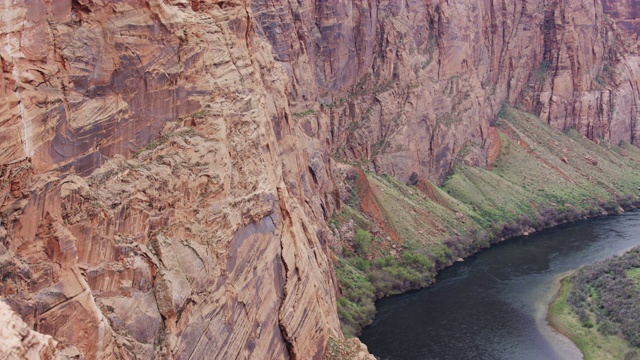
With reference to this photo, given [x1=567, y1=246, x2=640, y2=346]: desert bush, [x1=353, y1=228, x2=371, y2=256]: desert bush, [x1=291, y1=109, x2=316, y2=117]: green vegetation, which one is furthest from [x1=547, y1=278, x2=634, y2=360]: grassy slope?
[x1=291, y1=109, x2=316, y2=117]: green vegetation

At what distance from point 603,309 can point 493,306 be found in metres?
10.3

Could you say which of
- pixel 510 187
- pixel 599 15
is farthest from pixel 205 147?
pixel 599 15

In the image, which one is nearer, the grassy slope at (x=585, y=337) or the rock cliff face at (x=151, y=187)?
the rock cliff face at (x=151, y=187)

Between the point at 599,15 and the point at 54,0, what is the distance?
137681 mm

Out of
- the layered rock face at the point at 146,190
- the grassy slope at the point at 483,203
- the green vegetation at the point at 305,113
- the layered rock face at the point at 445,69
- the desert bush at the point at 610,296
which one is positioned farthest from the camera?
the layered rock face at the point at 445,69

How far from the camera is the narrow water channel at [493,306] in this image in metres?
65.2

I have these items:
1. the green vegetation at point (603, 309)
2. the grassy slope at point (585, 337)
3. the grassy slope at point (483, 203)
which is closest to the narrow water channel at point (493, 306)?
the grassy slope at point (585, 337)

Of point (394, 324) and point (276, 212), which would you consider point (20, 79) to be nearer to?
point (276, 212)

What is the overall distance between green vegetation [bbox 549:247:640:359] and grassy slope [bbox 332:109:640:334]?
48.2 ft

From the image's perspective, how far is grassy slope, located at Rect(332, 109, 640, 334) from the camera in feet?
272

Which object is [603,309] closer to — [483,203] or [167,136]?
[483,203]

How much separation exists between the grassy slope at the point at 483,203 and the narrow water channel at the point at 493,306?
2435 mm

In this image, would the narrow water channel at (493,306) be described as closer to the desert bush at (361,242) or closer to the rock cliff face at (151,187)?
the desert bush at (361,242)

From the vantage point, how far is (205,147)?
112 feet
